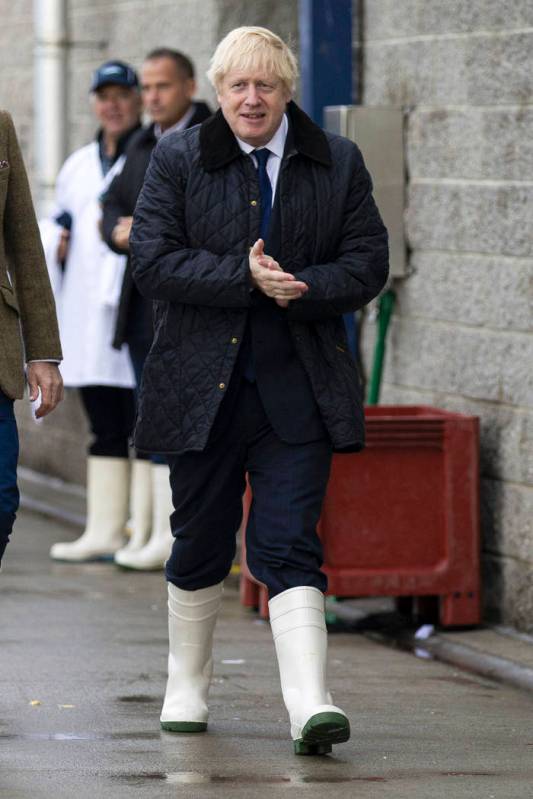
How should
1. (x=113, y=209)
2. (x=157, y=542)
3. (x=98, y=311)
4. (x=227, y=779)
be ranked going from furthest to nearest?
1. (x=98, y=311)
2. (x=157, y=542)
3. (x=113, y=209)
4. (x=227, y=779)

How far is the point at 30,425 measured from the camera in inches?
500

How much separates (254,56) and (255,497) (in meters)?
1.18

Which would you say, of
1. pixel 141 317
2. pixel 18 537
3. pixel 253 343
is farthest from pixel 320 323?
pixel 18 537

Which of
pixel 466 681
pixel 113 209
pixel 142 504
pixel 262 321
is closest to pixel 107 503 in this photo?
pixel 142 504

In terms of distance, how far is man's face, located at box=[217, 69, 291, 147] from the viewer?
17.6 feet

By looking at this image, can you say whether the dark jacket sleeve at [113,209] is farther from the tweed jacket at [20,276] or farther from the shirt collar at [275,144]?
the shirt collar at [275,144]

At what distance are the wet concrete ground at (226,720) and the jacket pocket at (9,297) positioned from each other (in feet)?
3.91

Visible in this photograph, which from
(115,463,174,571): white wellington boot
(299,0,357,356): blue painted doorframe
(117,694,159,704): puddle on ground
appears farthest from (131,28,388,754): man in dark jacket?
(115,463,174,571): white wellington boot

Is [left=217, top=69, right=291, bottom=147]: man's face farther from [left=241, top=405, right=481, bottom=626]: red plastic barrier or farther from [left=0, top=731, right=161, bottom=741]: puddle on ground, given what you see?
[left=241, top=405, right=481, bottom=626]: red plastic barrier

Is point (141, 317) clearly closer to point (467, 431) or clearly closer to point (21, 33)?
point (467, 431)

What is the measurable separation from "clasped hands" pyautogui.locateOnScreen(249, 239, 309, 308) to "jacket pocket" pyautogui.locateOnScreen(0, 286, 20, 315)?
2.35ft

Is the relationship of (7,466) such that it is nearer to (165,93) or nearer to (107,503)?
(165,93)

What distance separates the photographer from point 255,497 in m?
5.52

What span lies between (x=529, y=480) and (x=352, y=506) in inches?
25.4
